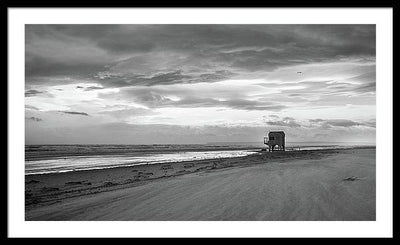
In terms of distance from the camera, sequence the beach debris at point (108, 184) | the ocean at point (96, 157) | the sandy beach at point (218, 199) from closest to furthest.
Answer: the sandy beach at point (218, 199) < the beach debris at point (108, 184) < the ocean at point (96, 157)

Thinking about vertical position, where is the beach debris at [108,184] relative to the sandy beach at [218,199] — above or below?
below

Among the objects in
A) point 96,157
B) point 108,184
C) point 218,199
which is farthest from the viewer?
point 96,157

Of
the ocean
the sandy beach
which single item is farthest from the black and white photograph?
the ocean

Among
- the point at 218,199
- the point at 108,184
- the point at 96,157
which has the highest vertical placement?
the point at 218,199

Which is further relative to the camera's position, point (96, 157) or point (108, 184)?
point (96, 157)

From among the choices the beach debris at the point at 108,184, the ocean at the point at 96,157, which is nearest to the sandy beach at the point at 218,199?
the beach debris at the point at 108,184

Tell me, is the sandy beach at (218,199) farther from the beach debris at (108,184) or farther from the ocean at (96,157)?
the ocean at (96,157)

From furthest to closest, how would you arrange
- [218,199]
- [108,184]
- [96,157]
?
[96,157] < [108,184] < [218,199]

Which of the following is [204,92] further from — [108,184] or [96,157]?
[96,157]

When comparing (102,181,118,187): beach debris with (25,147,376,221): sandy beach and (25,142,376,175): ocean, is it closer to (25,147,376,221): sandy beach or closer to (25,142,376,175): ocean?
(25,147,376,221): sandy beach

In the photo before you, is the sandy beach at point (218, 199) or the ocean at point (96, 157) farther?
the ocean at point (96, 157)

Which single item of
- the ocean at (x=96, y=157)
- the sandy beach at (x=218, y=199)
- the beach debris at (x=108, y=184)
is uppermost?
the sandy beach at (x=218, y=199)

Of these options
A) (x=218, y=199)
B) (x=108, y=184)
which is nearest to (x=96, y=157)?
(x=108, y=184)

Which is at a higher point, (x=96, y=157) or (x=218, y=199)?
(x=218, y=199)
